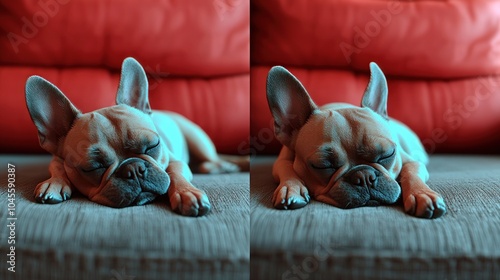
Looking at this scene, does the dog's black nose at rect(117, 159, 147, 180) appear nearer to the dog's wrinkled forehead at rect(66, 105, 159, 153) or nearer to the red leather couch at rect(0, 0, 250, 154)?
the dog's wrinkled forehead at rect(66, 105, 159, 153)

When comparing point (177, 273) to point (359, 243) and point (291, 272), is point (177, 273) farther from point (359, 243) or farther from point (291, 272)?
point (359, 243)

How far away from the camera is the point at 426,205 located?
0.97 metres

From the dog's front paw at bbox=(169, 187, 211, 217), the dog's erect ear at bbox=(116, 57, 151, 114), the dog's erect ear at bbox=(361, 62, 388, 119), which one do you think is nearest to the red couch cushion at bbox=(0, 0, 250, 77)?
the dog's erect ear at bbox=(116, 57, 151, 114)

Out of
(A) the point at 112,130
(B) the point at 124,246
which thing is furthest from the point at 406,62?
(B) the point at 124,246

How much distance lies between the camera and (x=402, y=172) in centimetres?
110

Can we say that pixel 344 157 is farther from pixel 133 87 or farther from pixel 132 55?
pixel 132 55

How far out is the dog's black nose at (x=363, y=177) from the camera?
1.01 meters

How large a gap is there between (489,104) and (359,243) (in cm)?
98

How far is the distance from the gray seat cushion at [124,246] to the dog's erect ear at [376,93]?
1.39 feet

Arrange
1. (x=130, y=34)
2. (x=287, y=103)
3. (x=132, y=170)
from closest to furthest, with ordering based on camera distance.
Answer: (x=132, y=170) < (x=287, y=103) < (x=130, y=34)

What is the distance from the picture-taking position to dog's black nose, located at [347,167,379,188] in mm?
1013

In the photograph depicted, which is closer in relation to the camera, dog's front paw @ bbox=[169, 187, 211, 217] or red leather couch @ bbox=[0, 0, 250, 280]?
dog's front paw @ bbox=[169, 187, 211, 217]

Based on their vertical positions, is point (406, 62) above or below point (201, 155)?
above

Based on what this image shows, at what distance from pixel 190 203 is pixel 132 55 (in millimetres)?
763
